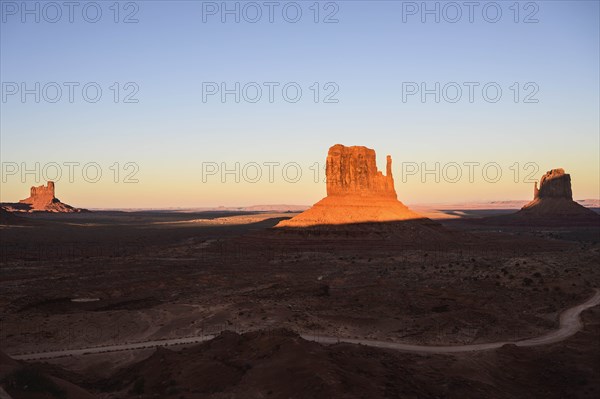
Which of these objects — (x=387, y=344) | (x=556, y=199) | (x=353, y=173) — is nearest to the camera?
(x=387, y=344)

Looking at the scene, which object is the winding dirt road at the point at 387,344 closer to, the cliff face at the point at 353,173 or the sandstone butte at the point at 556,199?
the cliff face at the point at 353,173

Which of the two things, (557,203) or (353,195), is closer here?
(353,195)

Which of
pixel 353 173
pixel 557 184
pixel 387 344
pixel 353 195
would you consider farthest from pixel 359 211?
pixel 557 184

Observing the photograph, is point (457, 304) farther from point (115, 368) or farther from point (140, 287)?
point (140, 287)

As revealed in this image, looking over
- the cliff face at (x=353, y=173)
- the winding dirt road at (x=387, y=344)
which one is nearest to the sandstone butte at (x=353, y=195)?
the cliff face at (x=353, y=173)

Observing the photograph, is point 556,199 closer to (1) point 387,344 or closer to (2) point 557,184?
(2) point 557,184

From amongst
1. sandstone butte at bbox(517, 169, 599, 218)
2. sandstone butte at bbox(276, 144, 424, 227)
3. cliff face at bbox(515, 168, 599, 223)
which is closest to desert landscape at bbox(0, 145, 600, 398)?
sandstone butte at bbox(276, 144, 424, 227)
